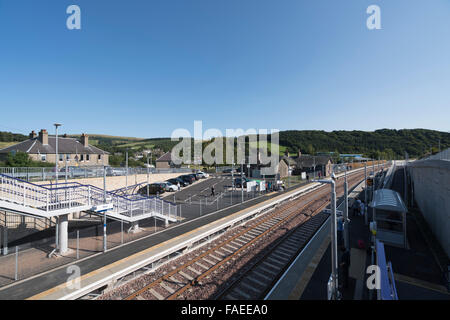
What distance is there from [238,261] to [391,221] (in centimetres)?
1068

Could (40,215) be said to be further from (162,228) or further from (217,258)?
(217,258)

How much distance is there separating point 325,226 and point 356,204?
636cm

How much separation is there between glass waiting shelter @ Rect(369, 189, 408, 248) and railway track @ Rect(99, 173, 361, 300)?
4.18 meters

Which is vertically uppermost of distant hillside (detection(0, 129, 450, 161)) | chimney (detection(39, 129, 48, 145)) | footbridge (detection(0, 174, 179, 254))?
distant hillside (detection(0, 129, 450, 161))

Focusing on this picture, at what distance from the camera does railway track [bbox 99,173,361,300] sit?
28.7 ft

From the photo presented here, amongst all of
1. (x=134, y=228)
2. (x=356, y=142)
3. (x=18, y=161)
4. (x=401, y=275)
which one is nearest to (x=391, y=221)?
(x=401, y=275)

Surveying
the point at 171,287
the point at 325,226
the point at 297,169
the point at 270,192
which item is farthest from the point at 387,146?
the point at 171,287

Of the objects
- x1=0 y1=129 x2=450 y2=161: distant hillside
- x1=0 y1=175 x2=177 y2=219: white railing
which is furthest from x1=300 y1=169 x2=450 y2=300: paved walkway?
x1=0 y1=129 x2=450 y2=161: distant hillside

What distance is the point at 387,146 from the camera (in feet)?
510

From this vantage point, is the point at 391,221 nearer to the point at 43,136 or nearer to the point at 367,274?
the point at 367,274

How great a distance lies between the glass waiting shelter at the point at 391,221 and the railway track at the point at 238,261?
4183 mm

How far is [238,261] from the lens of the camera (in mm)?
11242

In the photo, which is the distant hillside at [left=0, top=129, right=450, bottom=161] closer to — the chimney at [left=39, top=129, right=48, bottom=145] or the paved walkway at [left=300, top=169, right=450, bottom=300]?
the chimney at [left=39, top=129, right=48, bottom=145]

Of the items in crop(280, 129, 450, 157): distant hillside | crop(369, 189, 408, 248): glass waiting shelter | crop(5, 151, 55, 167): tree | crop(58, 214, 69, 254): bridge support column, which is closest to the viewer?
crop(58, 214, 69, 254): bridge support column
